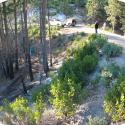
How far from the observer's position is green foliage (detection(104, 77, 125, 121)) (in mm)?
9039

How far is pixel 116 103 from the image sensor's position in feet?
29.9

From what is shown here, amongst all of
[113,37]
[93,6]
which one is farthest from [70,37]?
[93,6]

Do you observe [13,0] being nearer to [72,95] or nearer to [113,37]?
[113,37]

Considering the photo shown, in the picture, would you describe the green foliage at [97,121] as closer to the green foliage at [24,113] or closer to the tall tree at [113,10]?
the green foliage at [24,113]

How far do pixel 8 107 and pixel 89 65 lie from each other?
14.6 ft

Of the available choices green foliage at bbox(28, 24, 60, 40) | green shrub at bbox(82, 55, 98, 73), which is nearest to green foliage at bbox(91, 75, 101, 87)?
green shrub at bbox(82, 55, 98, 73)

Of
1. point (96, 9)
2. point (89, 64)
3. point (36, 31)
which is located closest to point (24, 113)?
point (89, 64)

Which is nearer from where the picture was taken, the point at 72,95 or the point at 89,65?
the point at 72,95

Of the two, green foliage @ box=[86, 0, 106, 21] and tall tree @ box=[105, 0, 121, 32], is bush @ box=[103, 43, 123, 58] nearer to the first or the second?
tall tree @ box=[105, 0, 121, 32]

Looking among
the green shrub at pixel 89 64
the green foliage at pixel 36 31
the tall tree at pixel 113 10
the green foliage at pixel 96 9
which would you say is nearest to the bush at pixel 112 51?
the green shrub at pixel 89 64

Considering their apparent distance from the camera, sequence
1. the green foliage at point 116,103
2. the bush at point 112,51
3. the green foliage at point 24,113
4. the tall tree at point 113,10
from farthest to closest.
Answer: the tall tree at point 113,10 < the bush at point 112,51 < the green foliage at point 24,113 < the green foliage at point 116,103

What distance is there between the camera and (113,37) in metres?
23.0

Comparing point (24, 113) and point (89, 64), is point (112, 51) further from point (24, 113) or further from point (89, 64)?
point (24, 113)

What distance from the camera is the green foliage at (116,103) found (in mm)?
9039
